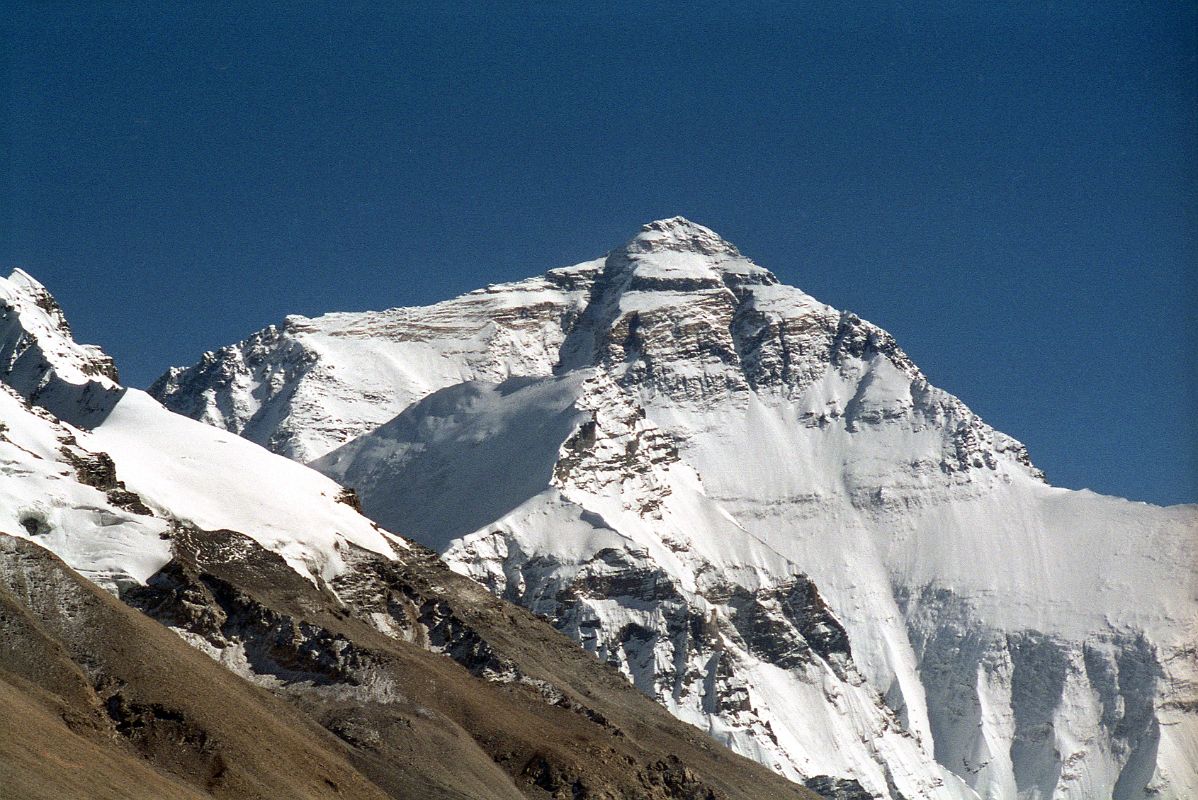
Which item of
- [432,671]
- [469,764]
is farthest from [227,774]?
[432,671]

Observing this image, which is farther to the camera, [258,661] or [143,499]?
[143,499]

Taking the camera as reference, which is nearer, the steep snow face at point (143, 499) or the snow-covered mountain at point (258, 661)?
the snow-covered mountain at point (258, 661)

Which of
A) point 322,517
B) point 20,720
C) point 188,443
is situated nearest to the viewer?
point 20,720

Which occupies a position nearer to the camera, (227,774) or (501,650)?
(227,774)

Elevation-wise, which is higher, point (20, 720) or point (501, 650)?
point (501, 650)

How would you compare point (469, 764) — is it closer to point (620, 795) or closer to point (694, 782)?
point (620, 795)

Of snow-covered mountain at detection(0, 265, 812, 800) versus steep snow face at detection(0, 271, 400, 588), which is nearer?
snow-covered mountain at detection(0, 265, 812, 800)

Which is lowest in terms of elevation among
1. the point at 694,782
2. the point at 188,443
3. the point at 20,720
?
the point at 20,720

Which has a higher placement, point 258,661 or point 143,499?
point 143,499
